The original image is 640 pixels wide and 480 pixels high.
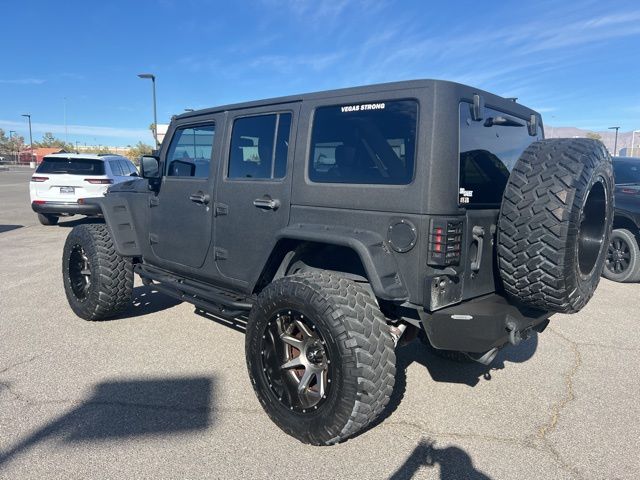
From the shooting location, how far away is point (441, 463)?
2656 mm

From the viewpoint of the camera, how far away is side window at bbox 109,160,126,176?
11352 mm

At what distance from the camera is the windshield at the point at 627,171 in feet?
25.3

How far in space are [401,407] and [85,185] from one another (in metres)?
9.73

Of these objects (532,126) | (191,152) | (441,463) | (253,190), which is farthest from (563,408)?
(191,152)

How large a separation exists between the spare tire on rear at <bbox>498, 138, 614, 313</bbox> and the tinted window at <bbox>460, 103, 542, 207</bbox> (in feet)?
0.67

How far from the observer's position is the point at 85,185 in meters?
10.6

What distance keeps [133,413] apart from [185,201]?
1.78m

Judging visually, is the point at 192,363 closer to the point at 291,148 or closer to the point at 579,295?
the point at 291,148

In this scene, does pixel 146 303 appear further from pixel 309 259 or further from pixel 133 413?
pixel 309 259

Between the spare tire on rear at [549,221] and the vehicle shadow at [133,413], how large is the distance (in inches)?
86.0

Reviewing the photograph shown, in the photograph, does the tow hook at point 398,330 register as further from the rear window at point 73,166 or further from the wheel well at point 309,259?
the rear window at point 73,166

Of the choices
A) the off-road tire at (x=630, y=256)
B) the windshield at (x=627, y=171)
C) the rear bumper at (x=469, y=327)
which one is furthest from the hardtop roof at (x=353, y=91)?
the windshield at (x=627, y=171)

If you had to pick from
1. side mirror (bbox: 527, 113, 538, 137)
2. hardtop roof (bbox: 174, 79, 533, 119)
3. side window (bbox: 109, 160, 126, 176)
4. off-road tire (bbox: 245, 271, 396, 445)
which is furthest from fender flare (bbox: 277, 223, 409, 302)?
side window (bbox: 109, 160, 126, 176)

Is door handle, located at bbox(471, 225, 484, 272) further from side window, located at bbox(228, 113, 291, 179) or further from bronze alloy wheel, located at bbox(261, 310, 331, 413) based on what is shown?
side window, located at bbox(228, 113, 291, 179)
